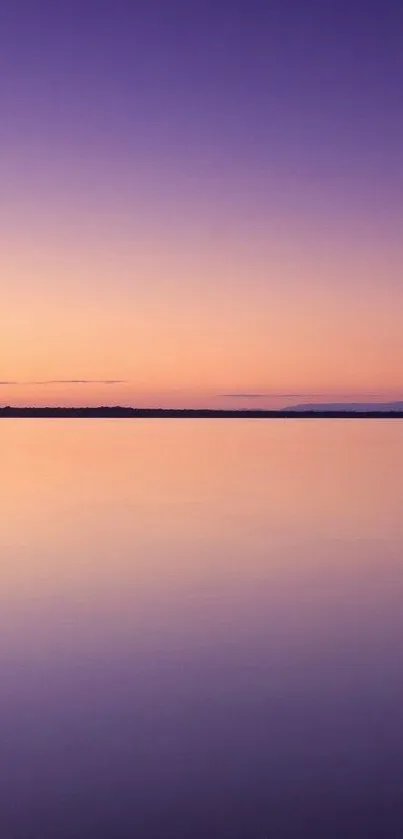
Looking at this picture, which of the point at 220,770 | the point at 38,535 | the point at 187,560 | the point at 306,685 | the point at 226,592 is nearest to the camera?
the point at 220,770

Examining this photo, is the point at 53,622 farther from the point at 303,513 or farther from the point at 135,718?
the point at 303,513

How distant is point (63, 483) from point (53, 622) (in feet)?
54.4

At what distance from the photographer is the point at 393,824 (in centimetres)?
496

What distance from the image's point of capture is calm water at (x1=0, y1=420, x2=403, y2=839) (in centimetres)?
521

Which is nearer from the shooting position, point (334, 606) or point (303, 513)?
point (334, 606)

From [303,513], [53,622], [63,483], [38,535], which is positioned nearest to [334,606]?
[53,622]

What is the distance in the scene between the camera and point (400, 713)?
6.67 metres

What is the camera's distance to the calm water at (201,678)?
5215 millimetres

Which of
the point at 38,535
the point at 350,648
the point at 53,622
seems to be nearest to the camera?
the point at 350,648

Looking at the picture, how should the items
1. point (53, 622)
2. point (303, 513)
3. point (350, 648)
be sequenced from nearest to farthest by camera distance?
1. point (350, 648)
2. point (53, 622)
3. point (303, 513)

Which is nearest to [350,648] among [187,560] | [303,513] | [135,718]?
[135,718]

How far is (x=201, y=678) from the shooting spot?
7570mm

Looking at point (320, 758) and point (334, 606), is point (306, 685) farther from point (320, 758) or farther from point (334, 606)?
point (334, 606)

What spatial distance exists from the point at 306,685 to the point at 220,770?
180 cm
